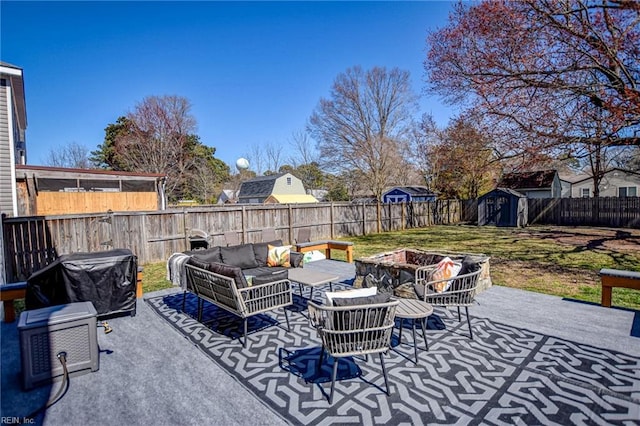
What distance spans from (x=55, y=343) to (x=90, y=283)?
1.58 m

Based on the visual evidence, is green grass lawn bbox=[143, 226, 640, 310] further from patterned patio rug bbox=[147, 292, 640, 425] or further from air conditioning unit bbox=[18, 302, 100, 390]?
air conditioning unit bbox=[18, 302, 100, 390]

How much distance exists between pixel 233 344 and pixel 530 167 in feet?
24.8

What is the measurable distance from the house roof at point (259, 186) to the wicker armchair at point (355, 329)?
2549 cm

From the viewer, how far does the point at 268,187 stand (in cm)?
2831

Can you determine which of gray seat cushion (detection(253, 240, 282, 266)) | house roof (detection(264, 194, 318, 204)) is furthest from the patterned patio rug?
house roof (detection(264, 194, 318, 204))

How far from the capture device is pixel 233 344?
12.9ft

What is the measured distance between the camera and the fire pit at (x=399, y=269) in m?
→ 5.22

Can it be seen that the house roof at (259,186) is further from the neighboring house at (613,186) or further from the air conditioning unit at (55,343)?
the neighboring house at (613,186)

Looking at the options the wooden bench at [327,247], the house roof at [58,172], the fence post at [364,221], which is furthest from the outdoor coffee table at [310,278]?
the house roof at [58,172]

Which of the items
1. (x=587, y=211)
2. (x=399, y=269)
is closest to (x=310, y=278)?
(x=399, y=269)

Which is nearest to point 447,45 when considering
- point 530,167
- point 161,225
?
point 530,167

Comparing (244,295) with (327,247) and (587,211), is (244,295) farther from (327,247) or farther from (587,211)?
(587,211)

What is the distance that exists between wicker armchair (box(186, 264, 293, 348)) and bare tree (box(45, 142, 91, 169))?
1311 inches

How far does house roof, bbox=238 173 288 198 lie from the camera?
28239 mm
